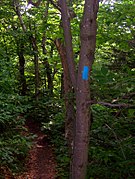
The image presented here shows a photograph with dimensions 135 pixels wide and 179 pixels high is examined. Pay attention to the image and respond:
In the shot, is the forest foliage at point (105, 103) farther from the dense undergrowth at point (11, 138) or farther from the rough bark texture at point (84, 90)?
the rough bark texture at point (84, 90)

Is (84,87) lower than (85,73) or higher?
lower

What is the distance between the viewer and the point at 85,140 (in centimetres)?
329

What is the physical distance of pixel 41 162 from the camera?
26.8ft

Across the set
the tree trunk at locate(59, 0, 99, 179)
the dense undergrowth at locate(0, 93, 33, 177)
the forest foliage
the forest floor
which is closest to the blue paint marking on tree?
the tree trunk at locate(59, 0, 99, 179)

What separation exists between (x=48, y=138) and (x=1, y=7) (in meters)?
6.31

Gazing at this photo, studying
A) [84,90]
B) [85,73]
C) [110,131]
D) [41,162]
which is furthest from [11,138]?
[85,73]

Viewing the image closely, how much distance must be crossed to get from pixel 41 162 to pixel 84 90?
5.57 meters

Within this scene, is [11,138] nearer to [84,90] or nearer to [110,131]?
[110,131]

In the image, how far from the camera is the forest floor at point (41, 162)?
6980mm

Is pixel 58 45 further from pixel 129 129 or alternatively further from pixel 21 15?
pixel 21 15

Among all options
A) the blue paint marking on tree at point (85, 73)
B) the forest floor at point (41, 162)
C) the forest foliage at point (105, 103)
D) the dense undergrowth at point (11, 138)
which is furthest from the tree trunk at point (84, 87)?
the forest floor at point (41, 162)

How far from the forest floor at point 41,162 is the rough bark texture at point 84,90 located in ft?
10.6

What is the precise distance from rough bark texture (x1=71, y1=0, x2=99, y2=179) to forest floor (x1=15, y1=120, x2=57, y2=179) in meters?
3.24

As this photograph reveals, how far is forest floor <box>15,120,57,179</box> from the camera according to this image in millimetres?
6980
